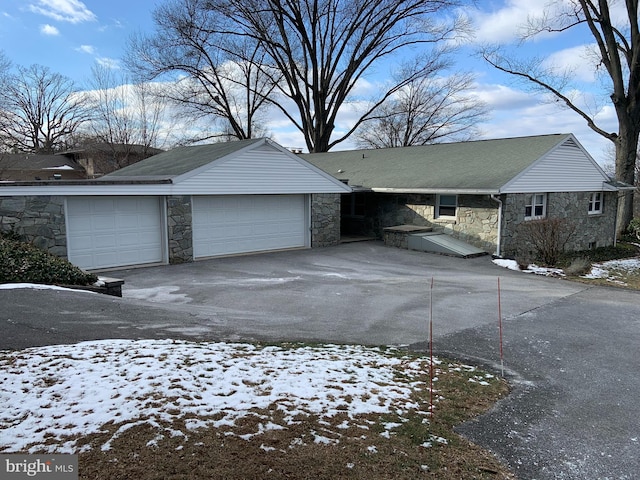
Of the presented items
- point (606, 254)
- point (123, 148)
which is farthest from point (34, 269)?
point (123, 148)

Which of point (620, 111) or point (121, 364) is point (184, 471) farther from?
point (620, 111)

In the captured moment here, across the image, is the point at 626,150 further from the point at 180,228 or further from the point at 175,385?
the point at 175,385

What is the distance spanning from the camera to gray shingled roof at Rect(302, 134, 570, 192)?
52.7ft

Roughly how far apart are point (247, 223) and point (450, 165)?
8.60 meters

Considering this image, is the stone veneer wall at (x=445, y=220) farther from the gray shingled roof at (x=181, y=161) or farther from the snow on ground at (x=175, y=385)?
the snow on ground at (x=175, y=385)

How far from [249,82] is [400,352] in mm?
33347

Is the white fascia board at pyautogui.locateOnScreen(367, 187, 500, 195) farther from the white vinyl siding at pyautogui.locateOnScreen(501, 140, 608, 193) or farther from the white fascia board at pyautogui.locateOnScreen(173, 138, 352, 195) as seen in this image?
the white fascia board at pyautogui.locateOnScreen(173, 138, 352, 195)

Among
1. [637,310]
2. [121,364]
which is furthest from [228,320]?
[637,310]

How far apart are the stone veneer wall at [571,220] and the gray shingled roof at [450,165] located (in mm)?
1183

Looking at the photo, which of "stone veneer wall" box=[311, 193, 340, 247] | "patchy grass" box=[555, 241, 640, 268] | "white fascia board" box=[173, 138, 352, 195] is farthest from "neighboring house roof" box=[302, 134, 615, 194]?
"patchy grass" box=[555, 241, 640, 268]

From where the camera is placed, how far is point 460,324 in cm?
782

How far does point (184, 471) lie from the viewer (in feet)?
9.77

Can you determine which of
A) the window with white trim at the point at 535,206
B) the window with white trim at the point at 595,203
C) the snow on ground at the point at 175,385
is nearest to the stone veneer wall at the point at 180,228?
the snow on ground at the point at 175,385

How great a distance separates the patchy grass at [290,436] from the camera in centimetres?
308
